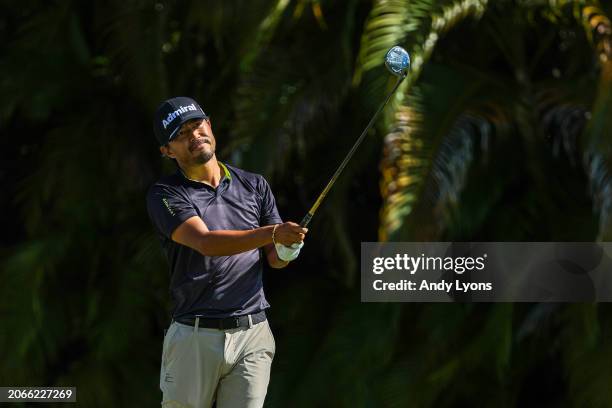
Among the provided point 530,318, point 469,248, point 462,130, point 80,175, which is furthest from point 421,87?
point 80,175

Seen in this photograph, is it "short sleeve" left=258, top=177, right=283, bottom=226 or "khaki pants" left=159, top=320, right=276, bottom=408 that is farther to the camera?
"short sleeve" left=258, top=177, right=283, bottom=226

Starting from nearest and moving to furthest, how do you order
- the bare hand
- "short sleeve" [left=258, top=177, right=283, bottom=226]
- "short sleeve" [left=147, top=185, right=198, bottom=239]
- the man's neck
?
the bare hand
"short sleeve" [left=147, top=185, right=198, bottom=239]
the man's neck
"short sleeve" [left=258, top=177, right=283, bottom=226]

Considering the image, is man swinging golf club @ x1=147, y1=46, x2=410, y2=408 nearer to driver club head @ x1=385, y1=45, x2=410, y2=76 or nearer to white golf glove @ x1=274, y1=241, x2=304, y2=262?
white golf glove @ x1=274, y1=241, x2=304, y2=262

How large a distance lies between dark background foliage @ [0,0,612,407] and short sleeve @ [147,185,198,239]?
2592mm

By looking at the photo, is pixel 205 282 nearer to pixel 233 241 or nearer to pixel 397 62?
pixel 233 241

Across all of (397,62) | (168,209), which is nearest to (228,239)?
(168,209)

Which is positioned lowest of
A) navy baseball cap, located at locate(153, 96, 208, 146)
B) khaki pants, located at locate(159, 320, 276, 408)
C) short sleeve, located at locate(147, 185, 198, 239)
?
khaki pants, located at locate(159, 320, 276, 408)

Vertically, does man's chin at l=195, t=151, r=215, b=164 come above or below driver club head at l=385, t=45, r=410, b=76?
below

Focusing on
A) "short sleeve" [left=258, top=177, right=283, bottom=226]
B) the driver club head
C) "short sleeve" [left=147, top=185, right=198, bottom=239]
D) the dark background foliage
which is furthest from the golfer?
the dark background foliage

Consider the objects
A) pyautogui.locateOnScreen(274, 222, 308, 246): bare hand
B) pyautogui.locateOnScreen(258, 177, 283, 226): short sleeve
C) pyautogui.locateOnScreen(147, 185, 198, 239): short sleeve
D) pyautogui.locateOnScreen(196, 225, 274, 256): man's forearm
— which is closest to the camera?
pyautogui.locateOnScreen(274, 222, 308, 246): bare hand

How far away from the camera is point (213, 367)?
447cm

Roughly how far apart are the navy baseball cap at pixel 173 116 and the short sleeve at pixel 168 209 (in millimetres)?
202

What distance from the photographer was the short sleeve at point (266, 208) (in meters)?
4.73

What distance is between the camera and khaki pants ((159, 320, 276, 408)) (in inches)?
176
